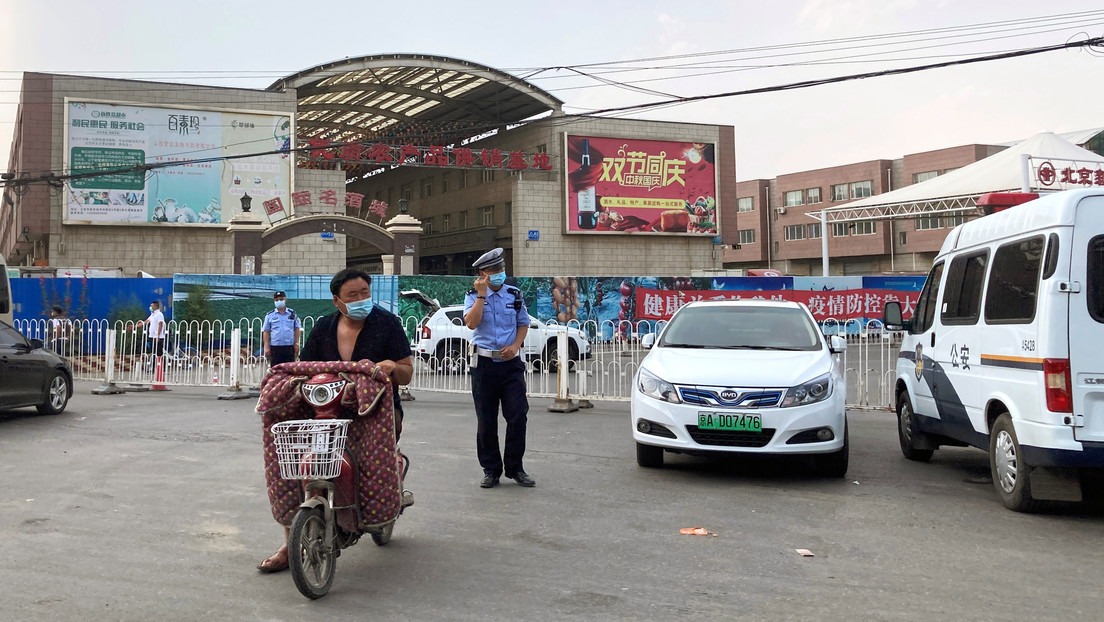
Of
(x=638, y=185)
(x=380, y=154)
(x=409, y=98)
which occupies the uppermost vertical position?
(x=409, y=98)

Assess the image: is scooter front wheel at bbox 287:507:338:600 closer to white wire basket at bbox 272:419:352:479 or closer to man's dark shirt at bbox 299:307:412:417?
white wire basket at bbox 272:419:352:479

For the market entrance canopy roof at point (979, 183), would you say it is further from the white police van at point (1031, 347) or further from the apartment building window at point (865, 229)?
the apartment building window at point (865, 229)

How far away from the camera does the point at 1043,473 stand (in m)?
6.12

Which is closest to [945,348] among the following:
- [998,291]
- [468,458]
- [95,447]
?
[998,291]

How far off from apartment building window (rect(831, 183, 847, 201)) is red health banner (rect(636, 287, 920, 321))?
131 feet

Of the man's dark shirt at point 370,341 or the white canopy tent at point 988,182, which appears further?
the white canopy tent at point 988,182

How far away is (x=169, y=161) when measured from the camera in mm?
31906

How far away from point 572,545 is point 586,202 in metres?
34.4

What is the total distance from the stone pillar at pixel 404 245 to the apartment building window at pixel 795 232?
4354cm

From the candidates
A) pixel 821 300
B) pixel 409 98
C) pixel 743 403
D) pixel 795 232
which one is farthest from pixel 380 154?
pixel 795 232

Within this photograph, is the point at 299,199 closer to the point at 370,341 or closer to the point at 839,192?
the point at 370,341

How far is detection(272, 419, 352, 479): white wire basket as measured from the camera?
4359mm

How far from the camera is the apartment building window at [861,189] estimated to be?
6172cm

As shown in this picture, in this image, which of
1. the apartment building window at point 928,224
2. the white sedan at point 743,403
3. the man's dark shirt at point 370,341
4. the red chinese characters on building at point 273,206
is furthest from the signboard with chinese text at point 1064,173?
the apartment building window at point 928,224
